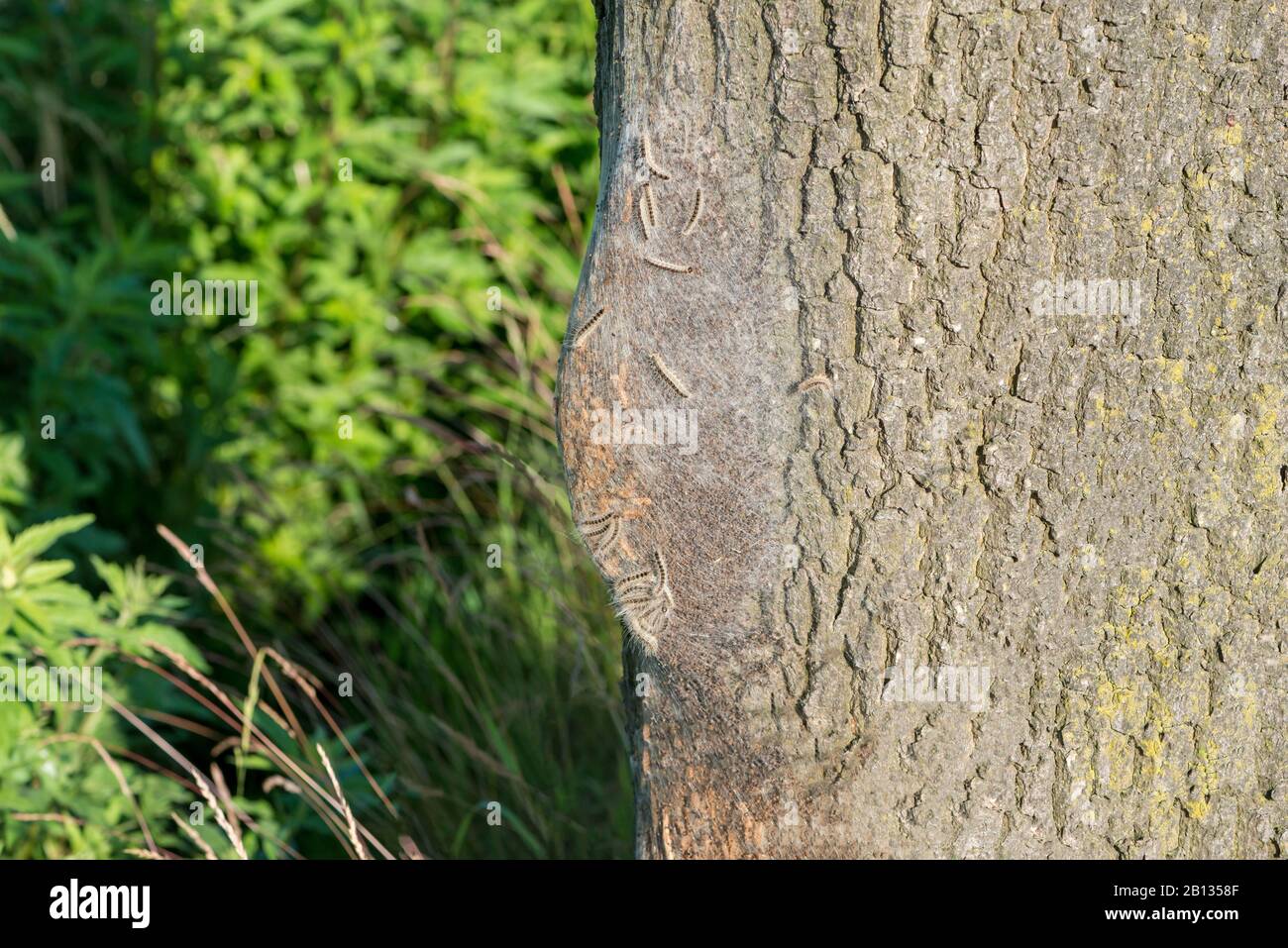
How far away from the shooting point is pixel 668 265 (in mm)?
1646

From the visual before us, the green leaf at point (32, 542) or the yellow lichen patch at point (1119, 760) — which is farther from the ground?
the green leaf at point (32, 542)

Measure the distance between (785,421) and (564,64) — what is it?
2.94 metres

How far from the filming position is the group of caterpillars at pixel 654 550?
165 centimetres

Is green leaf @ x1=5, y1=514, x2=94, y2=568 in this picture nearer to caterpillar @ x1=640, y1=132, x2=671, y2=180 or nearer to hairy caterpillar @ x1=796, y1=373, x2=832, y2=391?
caterpillar @ x1=640, y1=132, x2=671, y2=180

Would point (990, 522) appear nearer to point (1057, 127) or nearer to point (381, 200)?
point (1057, 127)

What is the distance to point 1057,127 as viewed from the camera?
A: 1.53 metres
